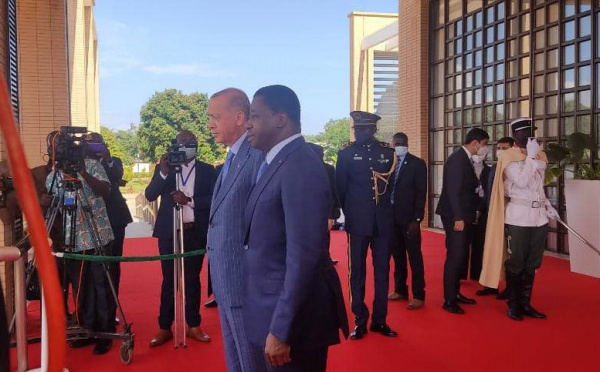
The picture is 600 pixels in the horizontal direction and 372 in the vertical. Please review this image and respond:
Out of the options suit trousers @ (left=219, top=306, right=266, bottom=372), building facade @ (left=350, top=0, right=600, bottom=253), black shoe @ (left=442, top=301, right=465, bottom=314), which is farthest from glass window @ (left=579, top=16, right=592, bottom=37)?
suit trousers @ (left=219, top=306, right=266, bottom=372)

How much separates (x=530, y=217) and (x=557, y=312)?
1015 mm

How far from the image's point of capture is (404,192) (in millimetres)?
5805

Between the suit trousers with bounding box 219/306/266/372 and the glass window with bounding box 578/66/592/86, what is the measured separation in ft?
23.7

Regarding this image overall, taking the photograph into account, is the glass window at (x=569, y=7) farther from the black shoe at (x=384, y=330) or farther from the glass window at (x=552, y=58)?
the black shoe at (x=384, y=330)

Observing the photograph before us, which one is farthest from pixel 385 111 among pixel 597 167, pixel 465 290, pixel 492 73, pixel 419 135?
pixel 465 290

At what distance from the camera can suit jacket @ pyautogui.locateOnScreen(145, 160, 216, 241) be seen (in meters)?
4.52

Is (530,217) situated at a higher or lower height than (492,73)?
lower

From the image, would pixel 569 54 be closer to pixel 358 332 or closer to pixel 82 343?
pixel 358 332

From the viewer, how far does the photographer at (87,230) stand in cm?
410

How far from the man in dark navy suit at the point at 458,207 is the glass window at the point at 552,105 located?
3.73m

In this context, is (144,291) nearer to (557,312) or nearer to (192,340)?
(192,340)

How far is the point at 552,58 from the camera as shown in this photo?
8.82 m

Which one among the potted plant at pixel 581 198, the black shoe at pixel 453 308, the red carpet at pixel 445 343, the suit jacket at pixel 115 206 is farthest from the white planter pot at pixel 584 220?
the suit jacket at pixel 115 206

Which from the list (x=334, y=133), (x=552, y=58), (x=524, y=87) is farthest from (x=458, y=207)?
(x=334, y=133)
